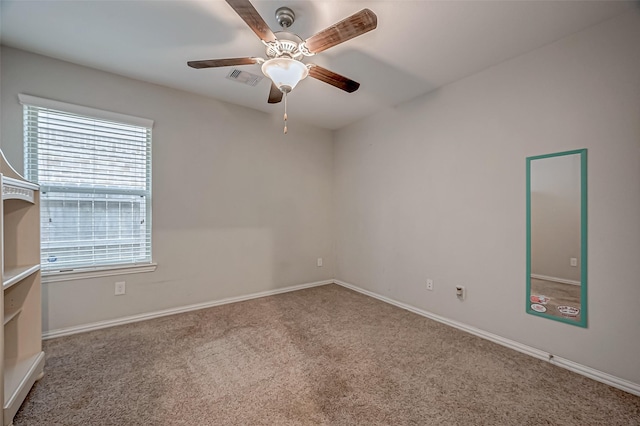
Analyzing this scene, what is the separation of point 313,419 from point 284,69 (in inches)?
82.1

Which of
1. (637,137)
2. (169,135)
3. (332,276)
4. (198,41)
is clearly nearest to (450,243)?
(637,137)

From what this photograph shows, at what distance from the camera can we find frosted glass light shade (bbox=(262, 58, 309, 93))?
1.71m

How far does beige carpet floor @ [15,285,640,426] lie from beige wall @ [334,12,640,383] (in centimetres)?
34

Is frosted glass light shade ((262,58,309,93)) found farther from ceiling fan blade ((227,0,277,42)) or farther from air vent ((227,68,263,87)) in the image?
air vent ((227,68,263,87))

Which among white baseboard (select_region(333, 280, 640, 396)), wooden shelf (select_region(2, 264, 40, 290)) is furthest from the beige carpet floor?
wooden shelf (select_region(2, 264, 40, 290))

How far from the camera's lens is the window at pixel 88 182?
2457 millimetres

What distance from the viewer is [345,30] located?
4.98ft

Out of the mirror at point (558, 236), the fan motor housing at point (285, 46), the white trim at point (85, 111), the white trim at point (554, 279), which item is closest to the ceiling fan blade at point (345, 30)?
the fan motor housing at point (285, 46)

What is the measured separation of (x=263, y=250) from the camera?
12.3ft

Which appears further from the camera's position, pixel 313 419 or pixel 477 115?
pixel 477 115

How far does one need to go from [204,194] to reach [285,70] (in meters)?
2.04

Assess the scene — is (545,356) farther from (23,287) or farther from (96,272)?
(96,272)

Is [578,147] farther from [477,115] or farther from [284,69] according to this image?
[284,69]

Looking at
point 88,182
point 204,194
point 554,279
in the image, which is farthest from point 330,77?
point 88,182
